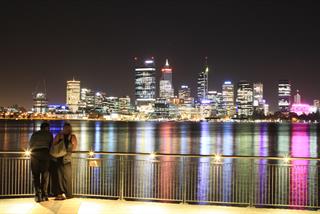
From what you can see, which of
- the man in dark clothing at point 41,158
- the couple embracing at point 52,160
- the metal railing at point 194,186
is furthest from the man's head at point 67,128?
the metal railing at point 194,186

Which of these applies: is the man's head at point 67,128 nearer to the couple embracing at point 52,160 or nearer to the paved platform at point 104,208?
the couple embracing at point 52,160

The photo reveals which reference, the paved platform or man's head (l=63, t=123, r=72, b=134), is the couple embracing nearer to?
man's head (l=63, t=123, r=72, b=134)

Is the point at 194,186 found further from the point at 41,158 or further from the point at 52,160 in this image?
the point at 41,158

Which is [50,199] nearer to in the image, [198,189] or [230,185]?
[198,189]

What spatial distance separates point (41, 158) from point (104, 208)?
1.80 meters

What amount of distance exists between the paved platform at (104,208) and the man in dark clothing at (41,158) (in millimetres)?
304

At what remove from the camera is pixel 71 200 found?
11961mm

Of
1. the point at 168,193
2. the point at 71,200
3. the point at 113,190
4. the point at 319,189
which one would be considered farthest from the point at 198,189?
the point at 71,200

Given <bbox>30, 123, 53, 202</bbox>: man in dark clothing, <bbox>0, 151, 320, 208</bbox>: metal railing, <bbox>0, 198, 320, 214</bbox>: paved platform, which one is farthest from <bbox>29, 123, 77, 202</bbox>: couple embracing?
<bbox>0, 151, 320, 208</bbox>: metal railing

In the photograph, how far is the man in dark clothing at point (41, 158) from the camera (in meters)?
11.5

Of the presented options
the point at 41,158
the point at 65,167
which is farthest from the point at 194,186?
the point at 41,158

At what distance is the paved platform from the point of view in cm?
1095

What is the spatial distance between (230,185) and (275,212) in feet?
62.1

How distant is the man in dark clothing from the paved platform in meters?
0.30
